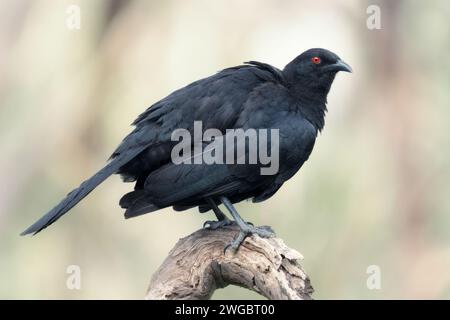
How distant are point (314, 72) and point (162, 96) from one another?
339cm

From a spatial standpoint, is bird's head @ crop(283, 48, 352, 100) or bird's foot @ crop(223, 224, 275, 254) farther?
bird's head @ crop(283, 48, 352, 100)

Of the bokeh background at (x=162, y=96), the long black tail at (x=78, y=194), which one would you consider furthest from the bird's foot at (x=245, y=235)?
the bokeh background at (x=162, y=96)

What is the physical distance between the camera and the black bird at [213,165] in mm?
5453

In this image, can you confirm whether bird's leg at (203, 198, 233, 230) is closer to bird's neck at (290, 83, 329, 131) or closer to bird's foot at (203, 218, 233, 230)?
bird's foot at (203, 218, 233, 230)

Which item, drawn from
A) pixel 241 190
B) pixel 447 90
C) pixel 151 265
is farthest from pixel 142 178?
pixel 447 90

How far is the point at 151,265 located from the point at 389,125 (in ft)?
12.1

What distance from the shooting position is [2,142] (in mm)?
9492

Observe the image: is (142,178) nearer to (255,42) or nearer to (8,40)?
(255,42)

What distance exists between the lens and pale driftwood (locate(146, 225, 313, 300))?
4848mm

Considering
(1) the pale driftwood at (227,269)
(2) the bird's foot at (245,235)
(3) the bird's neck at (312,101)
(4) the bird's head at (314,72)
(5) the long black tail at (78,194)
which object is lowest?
(1) the pale driftwood at (227,269)

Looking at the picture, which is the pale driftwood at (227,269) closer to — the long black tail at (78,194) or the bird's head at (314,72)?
the long black tail at (78,194)

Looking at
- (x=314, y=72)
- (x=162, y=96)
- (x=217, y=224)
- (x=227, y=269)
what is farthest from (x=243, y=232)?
(x=162, y=96)

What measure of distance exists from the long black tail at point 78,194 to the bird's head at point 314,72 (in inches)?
59.3

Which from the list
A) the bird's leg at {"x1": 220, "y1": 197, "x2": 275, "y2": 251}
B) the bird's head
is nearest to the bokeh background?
the bird's head
